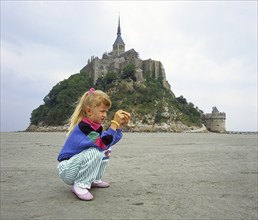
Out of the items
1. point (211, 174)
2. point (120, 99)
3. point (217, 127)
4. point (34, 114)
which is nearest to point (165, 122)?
point (120, 99)

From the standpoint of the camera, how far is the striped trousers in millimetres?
3225

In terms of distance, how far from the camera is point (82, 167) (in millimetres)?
3252

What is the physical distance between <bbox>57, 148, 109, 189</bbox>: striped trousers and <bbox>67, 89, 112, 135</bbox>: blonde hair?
15.4 inches

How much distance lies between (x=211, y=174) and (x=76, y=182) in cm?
297

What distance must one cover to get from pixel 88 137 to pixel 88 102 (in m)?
0.43

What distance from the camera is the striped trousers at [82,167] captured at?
10.6 ft

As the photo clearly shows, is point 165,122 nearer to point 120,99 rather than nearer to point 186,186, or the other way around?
point 120,99

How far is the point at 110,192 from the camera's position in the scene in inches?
142

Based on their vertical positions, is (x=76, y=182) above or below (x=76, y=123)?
below

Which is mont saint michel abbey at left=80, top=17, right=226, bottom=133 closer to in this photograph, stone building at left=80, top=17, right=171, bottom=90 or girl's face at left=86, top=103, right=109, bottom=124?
stone building at left=80, top=17, right=171, bottom=90

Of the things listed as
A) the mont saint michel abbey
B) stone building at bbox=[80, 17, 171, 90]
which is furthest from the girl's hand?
stone building at bbox=[80, 17, 171, 90]

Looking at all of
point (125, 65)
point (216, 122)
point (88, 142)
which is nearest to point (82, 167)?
point (88, 142)

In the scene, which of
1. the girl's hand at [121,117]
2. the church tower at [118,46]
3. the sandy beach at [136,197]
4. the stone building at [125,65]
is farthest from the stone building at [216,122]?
the girl's hand at [121,117]

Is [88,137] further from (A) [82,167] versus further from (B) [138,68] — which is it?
(B) [138,68]
